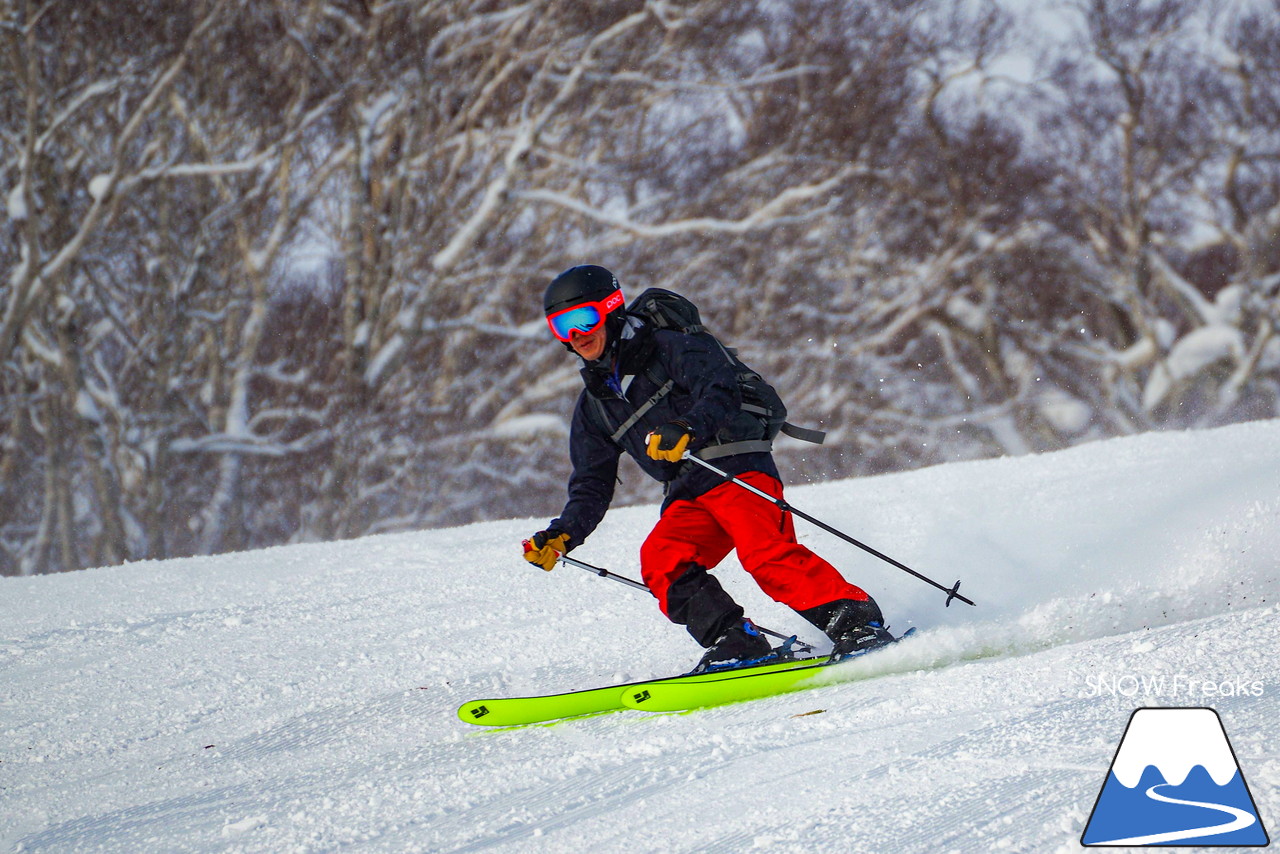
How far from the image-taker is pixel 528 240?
1627 centimetres

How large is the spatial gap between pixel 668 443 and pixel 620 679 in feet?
3.27

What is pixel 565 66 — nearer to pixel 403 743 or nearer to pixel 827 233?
pixel 827 233

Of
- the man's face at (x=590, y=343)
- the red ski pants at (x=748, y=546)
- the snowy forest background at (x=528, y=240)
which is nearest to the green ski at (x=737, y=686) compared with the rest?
the red ski pants at (x=748, y=546)

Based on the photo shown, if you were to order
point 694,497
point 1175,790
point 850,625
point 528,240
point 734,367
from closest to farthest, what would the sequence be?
point 1175,790 < point 850,625 < point 734,367 < point 694,497 < point 528,240

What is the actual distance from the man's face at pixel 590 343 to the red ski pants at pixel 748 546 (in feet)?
1.94

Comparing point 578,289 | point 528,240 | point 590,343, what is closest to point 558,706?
point 590,343

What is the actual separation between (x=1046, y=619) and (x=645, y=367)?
63.6 inches

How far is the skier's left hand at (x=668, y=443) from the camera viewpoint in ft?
11.0

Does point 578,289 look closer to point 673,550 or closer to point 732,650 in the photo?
point 673,550

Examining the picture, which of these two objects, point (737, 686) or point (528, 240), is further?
point (528, 240)

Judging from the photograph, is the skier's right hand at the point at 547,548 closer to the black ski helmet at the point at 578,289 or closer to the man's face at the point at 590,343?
the man's face at the point at 590,343

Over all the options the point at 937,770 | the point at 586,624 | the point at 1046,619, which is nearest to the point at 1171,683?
the point at 937,770

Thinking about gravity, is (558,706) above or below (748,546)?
below

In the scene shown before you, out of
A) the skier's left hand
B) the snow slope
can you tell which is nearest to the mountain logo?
Answer: the snow slope
